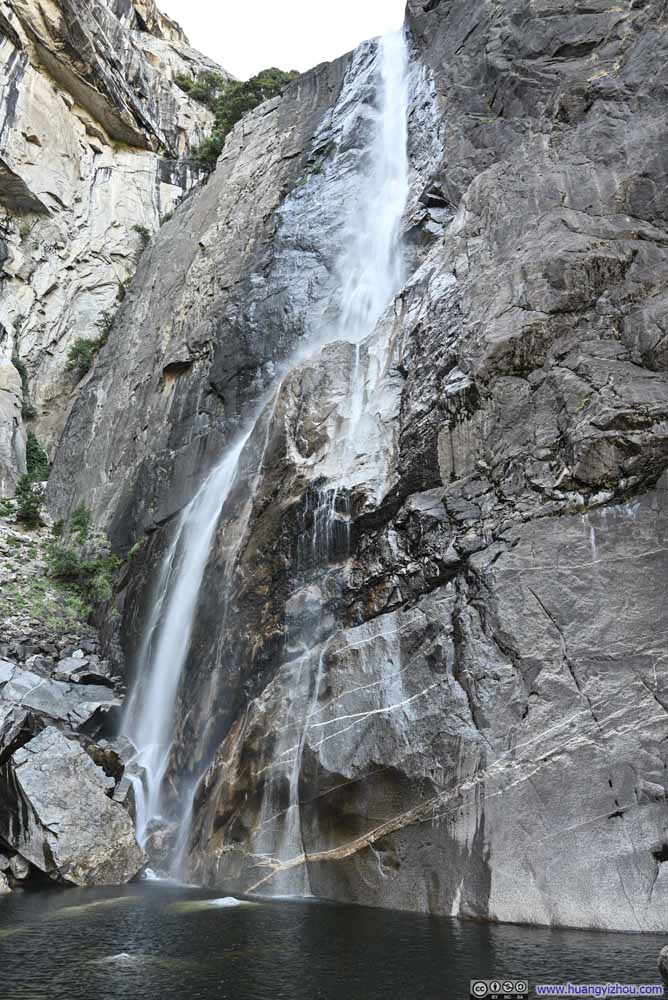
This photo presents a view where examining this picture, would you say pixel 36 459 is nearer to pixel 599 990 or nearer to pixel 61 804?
pixel 61 804

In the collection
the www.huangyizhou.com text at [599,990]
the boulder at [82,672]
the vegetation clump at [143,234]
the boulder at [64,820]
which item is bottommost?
→ the www.huangyizhou.com text at [599,990]

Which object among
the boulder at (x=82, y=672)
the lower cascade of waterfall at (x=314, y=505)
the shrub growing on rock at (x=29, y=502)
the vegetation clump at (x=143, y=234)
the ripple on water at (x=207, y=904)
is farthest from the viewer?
the vegetation clump at (x=143, y=234)

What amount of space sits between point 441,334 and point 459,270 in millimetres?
1631

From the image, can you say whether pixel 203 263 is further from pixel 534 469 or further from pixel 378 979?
pixel 378 979

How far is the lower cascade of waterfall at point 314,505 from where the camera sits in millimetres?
14172

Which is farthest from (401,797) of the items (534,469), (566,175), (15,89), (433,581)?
(15,89)

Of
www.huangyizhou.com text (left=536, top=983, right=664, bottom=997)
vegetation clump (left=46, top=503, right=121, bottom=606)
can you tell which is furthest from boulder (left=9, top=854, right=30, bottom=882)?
vegetation clump (left=46, top=503, right=121, bottom=606)

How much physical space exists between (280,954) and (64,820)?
6.44 meters

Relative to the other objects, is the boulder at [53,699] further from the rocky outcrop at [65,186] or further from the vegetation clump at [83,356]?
the vegetation clump at [83,356]

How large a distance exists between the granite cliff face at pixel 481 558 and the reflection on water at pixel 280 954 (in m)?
1.05

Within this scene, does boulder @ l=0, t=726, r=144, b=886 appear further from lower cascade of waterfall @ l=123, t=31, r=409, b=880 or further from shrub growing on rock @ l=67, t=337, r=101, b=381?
shrub growing on rock @ l=67, t=337, r=101, b=381

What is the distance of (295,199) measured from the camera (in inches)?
1014

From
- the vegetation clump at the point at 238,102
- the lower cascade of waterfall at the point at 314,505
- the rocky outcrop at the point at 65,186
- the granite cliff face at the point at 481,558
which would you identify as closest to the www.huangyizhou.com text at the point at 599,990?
the granite cliff face at the point at 481,558

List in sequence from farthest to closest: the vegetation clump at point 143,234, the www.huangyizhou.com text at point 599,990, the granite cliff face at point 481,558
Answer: the vegetation clump at point 143,234 → the granite cliff face at point 481,558 → the www.huangyizhou.com text at point 599,990
